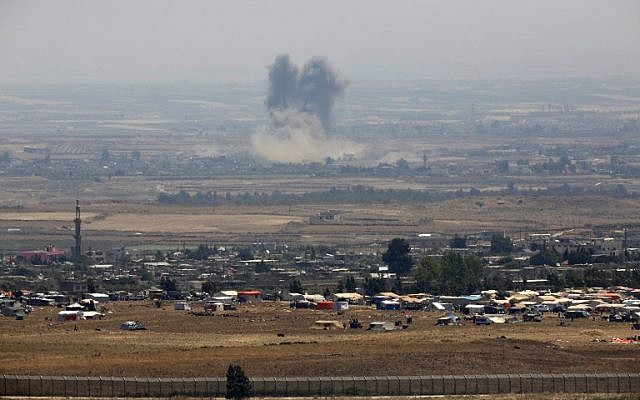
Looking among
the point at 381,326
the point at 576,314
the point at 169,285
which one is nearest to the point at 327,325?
the point at 381,326

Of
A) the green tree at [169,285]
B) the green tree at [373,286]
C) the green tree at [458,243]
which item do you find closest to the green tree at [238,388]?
the green tree at [373,286]

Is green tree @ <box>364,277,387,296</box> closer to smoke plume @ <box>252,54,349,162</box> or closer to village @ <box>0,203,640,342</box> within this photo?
village @ <box>0,203,640,342</box>

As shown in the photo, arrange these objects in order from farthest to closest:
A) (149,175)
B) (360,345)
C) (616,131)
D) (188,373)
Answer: (616,131)
(149,175)
(360,345)
(188,373)

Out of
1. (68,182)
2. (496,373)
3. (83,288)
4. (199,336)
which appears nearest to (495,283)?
(83,288)

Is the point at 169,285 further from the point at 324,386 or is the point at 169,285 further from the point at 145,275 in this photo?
the point at 324,386

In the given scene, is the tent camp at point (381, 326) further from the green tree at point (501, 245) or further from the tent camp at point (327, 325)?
the green tree at point (501, 245)

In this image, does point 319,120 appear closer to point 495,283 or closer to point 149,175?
point 149,175
